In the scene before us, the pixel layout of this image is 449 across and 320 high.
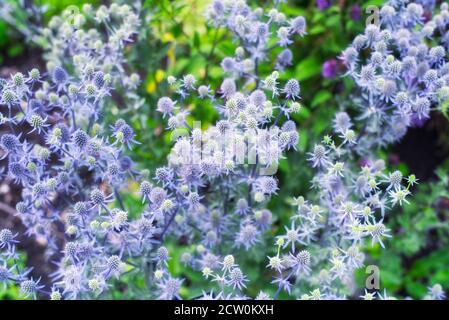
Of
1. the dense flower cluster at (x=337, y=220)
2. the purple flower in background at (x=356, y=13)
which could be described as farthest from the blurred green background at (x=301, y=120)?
the dense flower cluster at (x=337, y=220)

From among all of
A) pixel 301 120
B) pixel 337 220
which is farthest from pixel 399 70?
pixel 301 120

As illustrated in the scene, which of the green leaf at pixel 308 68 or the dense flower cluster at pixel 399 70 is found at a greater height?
the green leaf at pixel 308 68

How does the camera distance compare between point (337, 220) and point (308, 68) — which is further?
point (308, 68)

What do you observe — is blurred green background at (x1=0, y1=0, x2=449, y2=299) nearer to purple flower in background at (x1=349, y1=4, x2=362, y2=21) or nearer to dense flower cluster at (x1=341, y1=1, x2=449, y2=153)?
purple flower in background at (x1=349, y1=4, x2=362, y2=21)

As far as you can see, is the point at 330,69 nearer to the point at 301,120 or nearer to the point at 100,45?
the point at 301,120

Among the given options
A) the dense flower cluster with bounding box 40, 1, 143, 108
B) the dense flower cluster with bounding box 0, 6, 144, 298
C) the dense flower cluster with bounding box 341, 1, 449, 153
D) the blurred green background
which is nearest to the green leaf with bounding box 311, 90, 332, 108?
the blurred green background

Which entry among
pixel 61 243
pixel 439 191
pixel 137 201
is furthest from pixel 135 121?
pixel 439 191

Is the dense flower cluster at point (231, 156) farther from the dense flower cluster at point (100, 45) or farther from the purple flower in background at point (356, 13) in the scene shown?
the purple flower in background at point (356, 13)

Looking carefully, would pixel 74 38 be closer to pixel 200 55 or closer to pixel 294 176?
pixel 200 55
